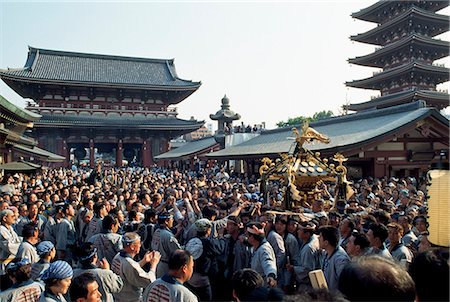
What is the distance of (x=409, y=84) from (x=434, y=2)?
21.0 feet

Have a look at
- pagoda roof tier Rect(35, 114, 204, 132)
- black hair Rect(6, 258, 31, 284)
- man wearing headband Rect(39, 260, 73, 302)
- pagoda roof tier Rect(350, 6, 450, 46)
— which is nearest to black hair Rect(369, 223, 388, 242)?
man wearing headband Rect(39, 260, 73, 302)

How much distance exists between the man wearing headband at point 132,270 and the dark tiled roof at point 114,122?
30.4m

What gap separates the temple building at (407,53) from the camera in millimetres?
27578

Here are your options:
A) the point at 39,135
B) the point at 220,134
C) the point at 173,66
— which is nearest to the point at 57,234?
the point at 220,134

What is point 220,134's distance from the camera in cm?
3338

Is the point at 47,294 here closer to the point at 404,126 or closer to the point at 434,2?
the point at 404,126

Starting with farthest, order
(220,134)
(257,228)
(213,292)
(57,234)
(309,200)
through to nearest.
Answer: (220,134)
(309,200)
(57,234)
(213,292)
(257,228)

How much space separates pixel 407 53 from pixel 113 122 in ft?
81.6

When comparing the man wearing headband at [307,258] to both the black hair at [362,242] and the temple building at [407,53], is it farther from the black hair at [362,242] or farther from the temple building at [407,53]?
the temple building at [407,53]

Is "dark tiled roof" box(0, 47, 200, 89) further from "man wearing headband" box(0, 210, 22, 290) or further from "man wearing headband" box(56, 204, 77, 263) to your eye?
"man wearing headband" box(0, 210, 22, 290)

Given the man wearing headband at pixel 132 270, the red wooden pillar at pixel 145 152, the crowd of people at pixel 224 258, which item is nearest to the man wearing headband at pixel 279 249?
the crowd of people at pixel 224 258

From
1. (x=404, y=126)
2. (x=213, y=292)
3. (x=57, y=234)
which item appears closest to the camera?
(x=213, y=292)

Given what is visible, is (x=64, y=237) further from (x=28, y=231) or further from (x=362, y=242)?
(x=362, y=242)

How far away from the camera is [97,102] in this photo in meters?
36.3
